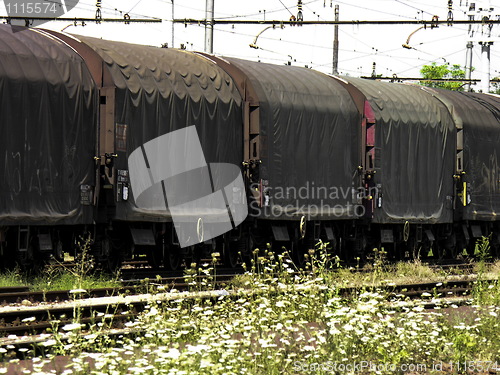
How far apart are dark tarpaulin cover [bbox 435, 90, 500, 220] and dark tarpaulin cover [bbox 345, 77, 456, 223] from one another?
536mm

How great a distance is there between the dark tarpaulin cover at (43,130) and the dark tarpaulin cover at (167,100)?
60 centimetres

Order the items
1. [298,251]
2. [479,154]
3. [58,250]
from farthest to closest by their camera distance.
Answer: [479,154]
[298,251]
[58,250]

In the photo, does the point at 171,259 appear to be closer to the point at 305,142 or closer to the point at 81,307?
the point at 305,142

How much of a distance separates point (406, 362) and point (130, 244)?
9.88 meters

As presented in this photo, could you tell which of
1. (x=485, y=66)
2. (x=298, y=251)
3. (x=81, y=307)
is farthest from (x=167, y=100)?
(x=485, y=66)

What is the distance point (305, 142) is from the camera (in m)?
19.7

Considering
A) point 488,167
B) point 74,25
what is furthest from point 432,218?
point 74,25

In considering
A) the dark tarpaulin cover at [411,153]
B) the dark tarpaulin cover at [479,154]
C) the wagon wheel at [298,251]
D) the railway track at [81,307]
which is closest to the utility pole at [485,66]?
the dark tarpaulin cover at [479,154]

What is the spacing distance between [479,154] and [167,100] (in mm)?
10878

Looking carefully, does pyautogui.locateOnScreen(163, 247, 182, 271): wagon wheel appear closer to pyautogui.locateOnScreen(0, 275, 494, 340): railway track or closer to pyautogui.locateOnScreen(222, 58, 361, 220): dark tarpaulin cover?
pyautogui.locateOnScreen(222, 58, 361, 220): dark tarpaulin cover

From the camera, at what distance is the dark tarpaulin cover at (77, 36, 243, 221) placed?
16.3 meters

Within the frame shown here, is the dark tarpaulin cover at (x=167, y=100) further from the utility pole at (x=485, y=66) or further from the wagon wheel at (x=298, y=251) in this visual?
the utility pole at (x=485, y=66)

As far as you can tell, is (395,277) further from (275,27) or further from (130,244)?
(275,27)

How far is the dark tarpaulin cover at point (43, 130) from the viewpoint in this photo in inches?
579
